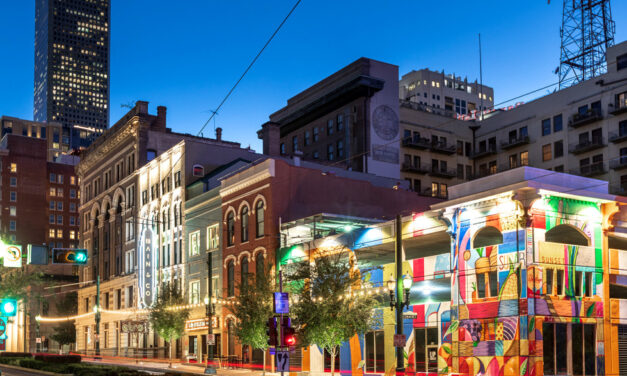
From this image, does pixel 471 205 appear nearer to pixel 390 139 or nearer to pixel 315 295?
pixel 315 295

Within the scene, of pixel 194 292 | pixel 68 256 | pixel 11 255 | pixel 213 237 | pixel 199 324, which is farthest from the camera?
pixel 194 292

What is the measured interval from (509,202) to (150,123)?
51.0 m

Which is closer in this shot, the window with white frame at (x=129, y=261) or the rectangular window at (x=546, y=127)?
the rectangular window at (x=546, y=127)

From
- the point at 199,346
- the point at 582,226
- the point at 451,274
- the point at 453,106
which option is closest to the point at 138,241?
the point at 199,346

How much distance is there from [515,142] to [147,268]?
136 ft

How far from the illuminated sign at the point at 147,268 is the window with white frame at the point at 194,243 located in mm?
8996

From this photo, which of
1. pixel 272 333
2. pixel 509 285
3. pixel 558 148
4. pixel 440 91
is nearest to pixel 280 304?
pixel 272 333

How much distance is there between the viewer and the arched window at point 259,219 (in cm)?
5662

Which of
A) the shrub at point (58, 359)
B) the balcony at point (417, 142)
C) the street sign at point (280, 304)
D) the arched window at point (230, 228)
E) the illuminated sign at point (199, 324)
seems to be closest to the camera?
the street sign at point (280, 304)

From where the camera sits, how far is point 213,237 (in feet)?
210

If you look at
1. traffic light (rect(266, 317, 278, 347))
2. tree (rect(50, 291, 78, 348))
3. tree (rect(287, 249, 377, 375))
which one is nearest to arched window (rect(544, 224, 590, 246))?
tree (rect(287, 249, 377, 375))

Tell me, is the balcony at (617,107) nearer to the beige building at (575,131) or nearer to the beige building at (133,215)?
the beige building at (575,131)

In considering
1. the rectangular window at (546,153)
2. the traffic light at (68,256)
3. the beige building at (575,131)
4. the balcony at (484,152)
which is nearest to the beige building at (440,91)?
the balcony at (484,152)

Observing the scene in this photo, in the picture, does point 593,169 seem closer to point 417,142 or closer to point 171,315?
point 417,142
